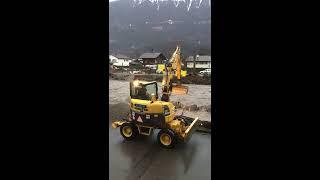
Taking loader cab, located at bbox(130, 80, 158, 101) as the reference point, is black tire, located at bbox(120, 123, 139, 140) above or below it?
below

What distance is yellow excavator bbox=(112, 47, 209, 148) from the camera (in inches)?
221

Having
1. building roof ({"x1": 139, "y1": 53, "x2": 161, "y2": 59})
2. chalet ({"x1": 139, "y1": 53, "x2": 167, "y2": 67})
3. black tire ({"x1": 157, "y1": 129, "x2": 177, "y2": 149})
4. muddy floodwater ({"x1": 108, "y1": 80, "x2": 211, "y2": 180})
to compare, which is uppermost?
building roof ({"x1": 139, "y1": 53, "x2": 161, "y2": 59})

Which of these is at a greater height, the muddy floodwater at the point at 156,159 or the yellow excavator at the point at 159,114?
the yellow excavator at the point at 159,114

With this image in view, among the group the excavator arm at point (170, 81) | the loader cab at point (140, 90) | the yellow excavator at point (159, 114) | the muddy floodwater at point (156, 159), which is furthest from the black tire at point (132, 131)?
the excavator arm at point (170, 81)

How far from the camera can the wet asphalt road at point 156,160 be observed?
446 centimetres

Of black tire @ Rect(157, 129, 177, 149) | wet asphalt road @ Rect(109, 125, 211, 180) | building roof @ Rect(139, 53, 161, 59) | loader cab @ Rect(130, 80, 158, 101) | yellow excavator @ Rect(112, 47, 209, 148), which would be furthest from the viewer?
building roof @ Rect(139, 53, 161, 59)

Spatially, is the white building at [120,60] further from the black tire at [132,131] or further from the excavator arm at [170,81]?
the black tire at [132,131]

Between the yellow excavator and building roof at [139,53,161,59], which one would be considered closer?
the yellow excavator

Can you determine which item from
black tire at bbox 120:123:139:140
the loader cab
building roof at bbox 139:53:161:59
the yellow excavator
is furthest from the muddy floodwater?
building roof at bbox 139:53:161:59

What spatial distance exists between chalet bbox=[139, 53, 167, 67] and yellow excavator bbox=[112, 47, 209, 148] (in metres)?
17.6

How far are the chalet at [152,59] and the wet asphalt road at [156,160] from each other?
711 inches

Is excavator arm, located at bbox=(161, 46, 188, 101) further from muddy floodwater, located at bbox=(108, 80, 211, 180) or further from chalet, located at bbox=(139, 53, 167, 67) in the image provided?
chalet, located at bbox=(139, 53, 167, 67)

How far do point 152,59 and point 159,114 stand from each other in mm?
19070
